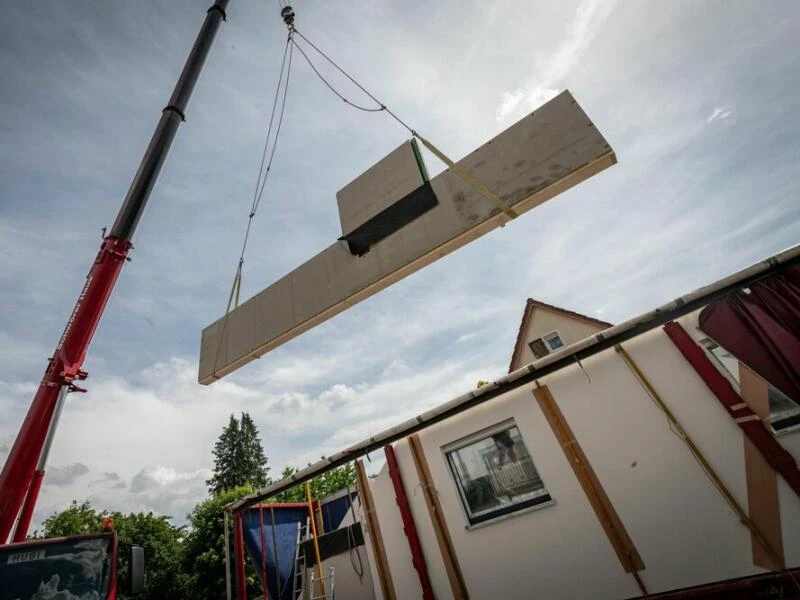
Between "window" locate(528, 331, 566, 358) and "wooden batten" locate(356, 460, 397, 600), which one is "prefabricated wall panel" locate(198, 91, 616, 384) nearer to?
"wooden batten" locate(356, 460, 397, 600)

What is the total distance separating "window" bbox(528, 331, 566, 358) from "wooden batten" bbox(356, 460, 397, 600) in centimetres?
1193

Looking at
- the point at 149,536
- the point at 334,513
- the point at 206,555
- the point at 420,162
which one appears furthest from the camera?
the point at 149,536

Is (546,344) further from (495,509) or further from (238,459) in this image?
(238,459)

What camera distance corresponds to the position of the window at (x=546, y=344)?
1598 centimetres

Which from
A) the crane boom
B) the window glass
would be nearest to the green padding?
the crane boom

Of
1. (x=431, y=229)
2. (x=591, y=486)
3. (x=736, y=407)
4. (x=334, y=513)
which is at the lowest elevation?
(x=591, y=486)

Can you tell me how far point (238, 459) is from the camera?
117 ft

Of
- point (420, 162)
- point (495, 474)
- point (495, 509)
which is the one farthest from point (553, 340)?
point (420, 162)

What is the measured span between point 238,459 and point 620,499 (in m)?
39.7

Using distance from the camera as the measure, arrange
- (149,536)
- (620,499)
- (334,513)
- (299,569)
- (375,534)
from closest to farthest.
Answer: (620,499), (375,534), (299,569), (334,513), (149,536)

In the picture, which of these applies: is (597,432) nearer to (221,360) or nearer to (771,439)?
(771,439)

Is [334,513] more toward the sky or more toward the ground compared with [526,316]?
more toward the ground

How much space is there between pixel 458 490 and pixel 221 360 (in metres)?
3.97

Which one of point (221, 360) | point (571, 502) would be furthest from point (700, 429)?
point (221, 360)
